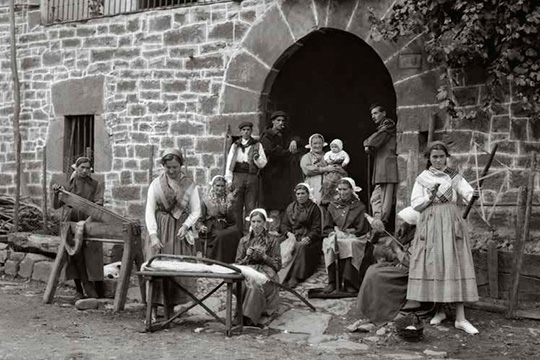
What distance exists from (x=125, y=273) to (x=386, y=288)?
2720mm

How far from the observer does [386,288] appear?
794 centimetres

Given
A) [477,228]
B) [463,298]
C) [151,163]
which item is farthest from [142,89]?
[463,298]

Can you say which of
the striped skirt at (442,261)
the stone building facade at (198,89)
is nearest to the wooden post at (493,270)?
the stone building facade at (198,89)

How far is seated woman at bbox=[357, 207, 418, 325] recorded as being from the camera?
7887 millimetres

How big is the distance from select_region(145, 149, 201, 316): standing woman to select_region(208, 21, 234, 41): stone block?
3.59 meters

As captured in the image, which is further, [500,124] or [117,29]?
[117,29]

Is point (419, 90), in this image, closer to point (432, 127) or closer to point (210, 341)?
point (432, 127)

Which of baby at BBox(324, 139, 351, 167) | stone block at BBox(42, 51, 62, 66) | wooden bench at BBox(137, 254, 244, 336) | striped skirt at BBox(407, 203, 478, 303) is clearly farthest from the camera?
stone block at BBox(42, 51, 62, 66)

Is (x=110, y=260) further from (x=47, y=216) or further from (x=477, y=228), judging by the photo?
(x=477, y=228)

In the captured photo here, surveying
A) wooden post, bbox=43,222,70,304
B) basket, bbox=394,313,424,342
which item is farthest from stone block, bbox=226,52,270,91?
basket, bbox=394,313,424,342

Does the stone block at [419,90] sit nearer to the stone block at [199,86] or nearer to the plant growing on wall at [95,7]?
the stone block at [199,86]

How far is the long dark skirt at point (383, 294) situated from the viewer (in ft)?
25.8

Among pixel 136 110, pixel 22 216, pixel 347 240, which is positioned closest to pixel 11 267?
pixel 22 216

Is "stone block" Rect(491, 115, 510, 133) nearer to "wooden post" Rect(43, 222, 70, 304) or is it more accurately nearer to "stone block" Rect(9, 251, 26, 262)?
"wooden post" Rect(43, 222, 70, 304)
